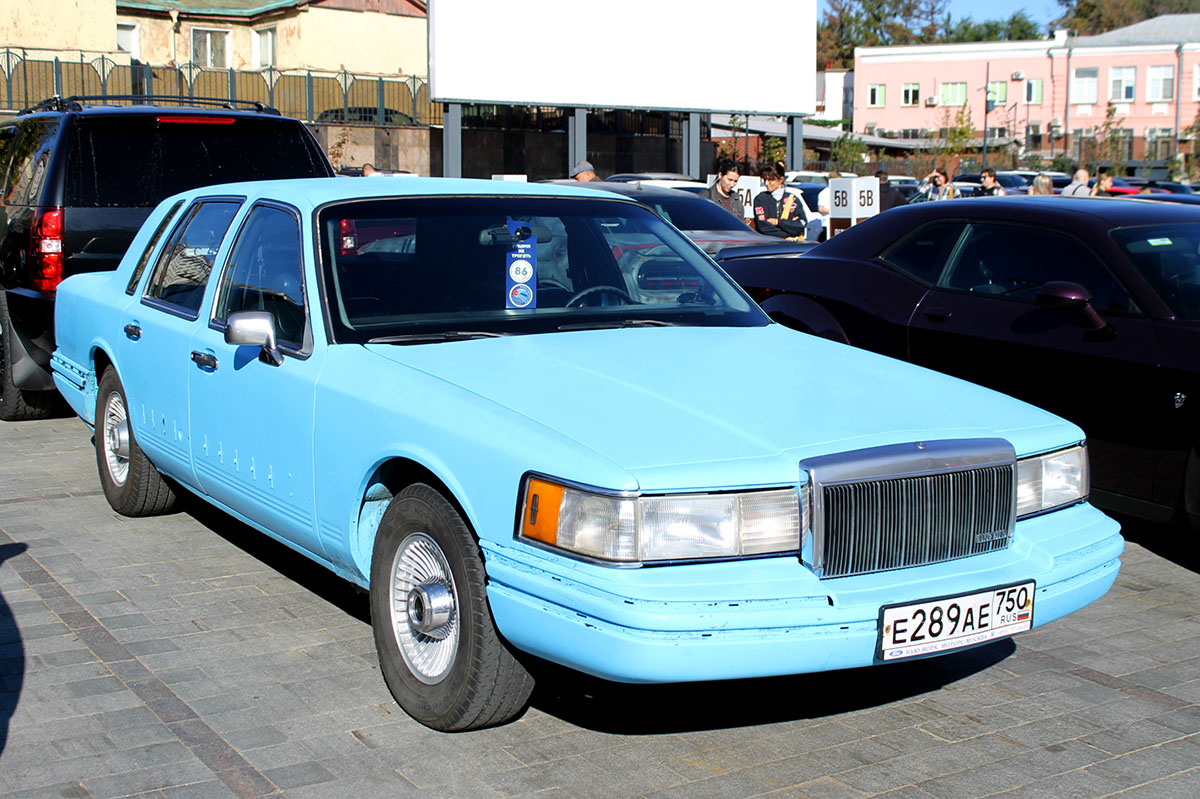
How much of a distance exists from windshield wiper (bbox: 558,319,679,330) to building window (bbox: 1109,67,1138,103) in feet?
240

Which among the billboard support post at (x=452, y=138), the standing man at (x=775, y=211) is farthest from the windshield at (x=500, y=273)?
the billboard support post at (x=452, y=138)

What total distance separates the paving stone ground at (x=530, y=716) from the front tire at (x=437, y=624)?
0.12 m

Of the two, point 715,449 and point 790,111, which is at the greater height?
point 790,111

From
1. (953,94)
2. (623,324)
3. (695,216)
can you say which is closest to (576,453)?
(623,324)

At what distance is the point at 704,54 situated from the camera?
3234 centimetres

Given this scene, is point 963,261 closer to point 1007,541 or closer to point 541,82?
point 1007,541

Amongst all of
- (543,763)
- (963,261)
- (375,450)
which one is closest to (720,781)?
(543,763)

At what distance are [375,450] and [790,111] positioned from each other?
31004 mm

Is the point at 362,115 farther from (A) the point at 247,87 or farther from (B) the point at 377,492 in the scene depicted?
(B) the point at 377,492

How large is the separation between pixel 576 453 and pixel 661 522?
29 cm

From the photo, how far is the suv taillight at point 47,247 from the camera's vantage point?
8.28 m

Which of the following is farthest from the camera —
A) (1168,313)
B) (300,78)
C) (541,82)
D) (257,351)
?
(300,78)

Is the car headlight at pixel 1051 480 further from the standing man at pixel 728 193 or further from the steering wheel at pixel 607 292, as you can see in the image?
the standing man at pixel 728 193

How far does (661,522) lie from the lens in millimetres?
3588
